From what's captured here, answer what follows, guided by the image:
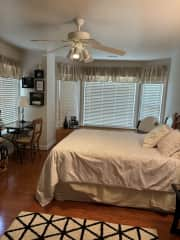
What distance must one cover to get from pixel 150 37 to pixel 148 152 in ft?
6.15

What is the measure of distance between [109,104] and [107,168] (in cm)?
362

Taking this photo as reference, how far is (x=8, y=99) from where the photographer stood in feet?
14.5

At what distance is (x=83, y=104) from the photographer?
19.5ft

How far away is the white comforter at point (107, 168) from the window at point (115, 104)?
3.15m

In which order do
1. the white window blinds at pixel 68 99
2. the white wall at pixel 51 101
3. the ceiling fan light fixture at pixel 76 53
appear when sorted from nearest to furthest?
the ceiling fan light fixture at pixel 76 53 < the white wall at pixel 51 101 < the white window blinds at pixel 68 99

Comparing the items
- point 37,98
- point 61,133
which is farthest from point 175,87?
point 37,98

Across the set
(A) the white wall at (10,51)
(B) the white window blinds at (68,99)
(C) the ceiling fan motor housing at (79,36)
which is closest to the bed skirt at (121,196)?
(C) the ceiling fan motor housing at (79,36)

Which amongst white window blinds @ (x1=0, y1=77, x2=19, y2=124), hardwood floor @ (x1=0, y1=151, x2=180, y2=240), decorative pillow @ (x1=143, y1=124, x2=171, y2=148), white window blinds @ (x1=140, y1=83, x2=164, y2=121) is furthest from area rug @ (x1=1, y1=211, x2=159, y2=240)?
white window blinds @ (x1=140, y1=83, x2=164, y2=121)

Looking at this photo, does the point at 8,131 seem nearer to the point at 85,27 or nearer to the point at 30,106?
the point at 30,106

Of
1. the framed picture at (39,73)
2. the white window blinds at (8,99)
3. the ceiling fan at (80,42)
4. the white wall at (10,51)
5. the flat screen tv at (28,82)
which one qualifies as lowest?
the white window blinds at (8,99)

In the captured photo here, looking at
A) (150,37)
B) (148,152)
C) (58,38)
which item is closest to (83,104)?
(58,38)

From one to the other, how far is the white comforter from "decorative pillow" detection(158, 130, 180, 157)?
0.09 meters

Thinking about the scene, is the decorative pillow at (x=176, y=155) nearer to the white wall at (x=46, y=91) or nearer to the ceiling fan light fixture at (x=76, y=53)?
the ceiling fan light fixture at (x=76, y=53)

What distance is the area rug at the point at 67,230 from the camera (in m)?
2.02
